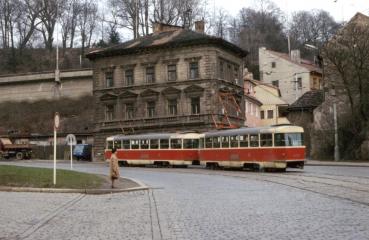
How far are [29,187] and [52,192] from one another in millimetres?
1437

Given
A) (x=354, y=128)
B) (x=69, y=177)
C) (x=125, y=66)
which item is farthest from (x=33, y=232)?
(x=125, y=66)

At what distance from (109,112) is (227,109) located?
1280 cm

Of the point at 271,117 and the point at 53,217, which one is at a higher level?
the point at 271,117

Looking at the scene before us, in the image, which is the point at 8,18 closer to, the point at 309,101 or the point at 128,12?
the point at 128,12

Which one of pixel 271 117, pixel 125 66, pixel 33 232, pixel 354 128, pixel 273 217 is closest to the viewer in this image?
pixel 33 232

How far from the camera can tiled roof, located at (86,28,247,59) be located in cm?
5777

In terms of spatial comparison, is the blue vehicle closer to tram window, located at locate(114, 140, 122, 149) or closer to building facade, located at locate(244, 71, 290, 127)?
tram window, located at locate(114, 140, 122, 149)

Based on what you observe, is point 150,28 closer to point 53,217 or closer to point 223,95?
point 223,95

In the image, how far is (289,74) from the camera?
89.2 meters

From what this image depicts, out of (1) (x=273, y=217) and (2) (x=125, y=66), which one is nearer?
(1) (x=273, y=217)

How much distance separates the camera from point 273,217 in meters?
12.6

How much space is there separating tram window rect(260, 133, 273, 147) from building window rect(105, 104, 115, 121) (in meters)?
30.2

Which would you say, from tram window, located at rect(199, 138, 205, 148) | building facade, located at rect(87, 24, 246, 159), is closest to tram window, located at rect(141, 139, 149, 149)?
tram window, located at rect(199, 138, 205, 148)

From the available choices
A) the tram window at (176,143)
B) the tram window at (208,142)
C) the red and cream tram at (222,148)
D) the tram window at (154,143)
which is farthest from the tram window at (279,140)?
the tram window at (154,143)
